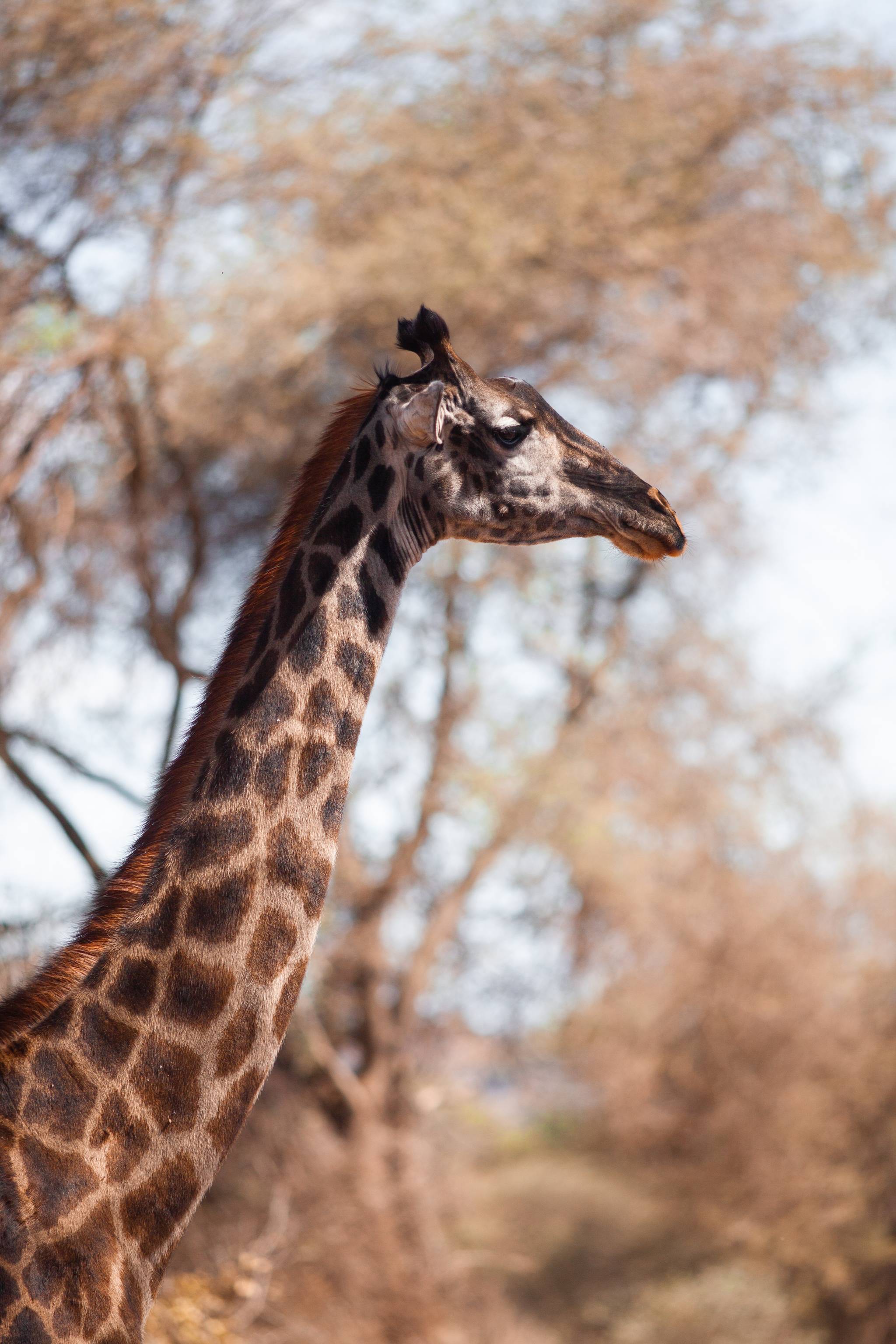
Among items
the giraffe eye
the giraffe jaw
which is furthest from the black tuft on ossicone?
the giraffe jaw

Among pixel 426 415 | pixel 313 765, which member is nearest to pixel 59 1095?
pixel 313 765

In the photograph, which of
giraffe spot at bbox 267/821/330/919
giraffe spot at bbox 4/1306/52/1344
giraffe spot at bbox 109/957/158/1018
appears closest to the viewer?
giraffe spot at bbox 4/1306/52/1344

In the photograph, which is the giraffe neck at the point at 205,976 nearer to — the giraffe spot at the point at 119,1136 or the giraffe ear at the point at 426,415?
the giraffe spot at the point at 119,1136

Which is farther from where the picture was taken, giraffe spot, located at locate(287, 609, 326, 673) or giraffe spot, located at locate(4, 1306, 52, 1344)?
giraffe spot, located at locate(287, 609, 326, 673)

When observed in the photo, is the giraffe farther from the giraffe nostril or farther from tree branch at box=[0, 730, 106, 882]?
tree branch at box=[0, 730, 106, 882]

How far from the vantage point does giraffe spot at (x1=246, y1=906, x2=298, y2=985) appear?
7.88 ft

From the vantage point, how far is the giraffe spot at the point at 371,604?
2684mm

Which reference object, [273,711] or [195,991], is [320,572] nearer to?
[273,711]

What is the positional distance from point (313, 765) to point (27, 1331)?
1.13 m

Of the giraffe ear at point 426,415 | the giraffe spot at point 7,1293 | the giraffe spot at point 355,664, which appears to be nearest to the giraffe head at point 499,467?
the giraffe ear at point 426,415

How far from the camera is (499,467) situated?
9.22 ft

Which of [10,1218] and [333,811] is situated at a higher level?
[333,811]

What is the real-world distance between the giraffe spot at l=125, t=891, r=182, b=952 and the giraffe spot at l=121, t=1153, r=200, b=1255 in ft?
1.29

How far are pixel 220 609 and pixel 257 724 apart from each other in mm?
8273
